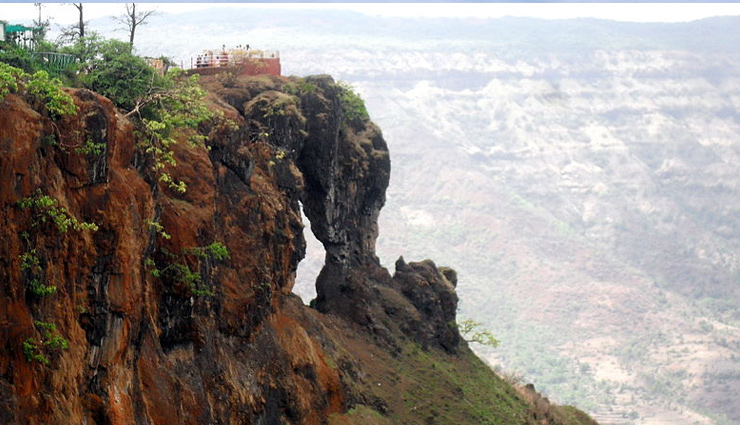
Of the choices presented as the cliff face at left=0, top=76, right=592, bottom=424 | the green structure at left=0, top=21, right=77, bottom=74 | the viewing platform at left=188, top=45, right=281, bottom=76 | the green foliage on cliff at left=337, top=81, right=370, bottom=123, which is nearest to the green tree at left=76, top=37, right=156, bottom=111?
the green structure at left=0, top=21, right=77, bottom=74

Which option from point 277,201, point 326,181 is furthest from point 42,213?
point 326,181

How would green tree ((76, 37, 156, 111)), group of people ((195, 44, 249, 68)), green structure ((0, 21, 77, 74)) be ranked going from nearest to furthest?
green structure ((0, 21, 77, 74)) → green tree ((76, 37, 156, 111)) → group of people ((195, 44, 249, 68))

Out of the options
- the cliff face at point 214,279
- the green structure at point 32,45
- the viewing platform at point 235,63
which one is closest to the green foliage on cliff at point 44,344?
the cliff face at point 214,279

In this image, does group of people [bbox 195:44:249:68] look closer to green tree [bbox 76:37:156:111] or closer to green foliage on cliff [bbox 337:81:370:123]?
green foliage on cliff [bbox 337:81:370:123]

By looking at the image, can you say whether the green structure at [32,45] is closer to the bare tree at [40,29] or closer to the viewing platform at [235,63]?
the bare tree at [40,29]

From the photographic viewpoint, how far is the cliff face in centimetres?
3812

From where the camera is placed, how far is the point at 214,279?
5253 cm

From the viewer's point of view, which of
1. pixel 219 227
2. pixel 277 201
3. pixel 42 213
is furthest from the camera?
pixel 277 201

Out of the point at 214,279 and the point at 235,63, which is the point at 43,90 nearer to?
the point at 214,279

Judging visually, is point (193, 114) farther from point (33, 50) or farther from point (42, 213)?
point (42, 213)

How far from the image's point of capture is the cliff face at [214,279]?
3812 centimetres

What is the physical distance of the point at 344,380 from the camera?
6378cm

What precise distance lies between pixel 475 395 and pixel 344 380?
43.0 feet

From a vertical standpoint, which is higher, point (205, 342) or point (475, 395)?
point (205, 342)
